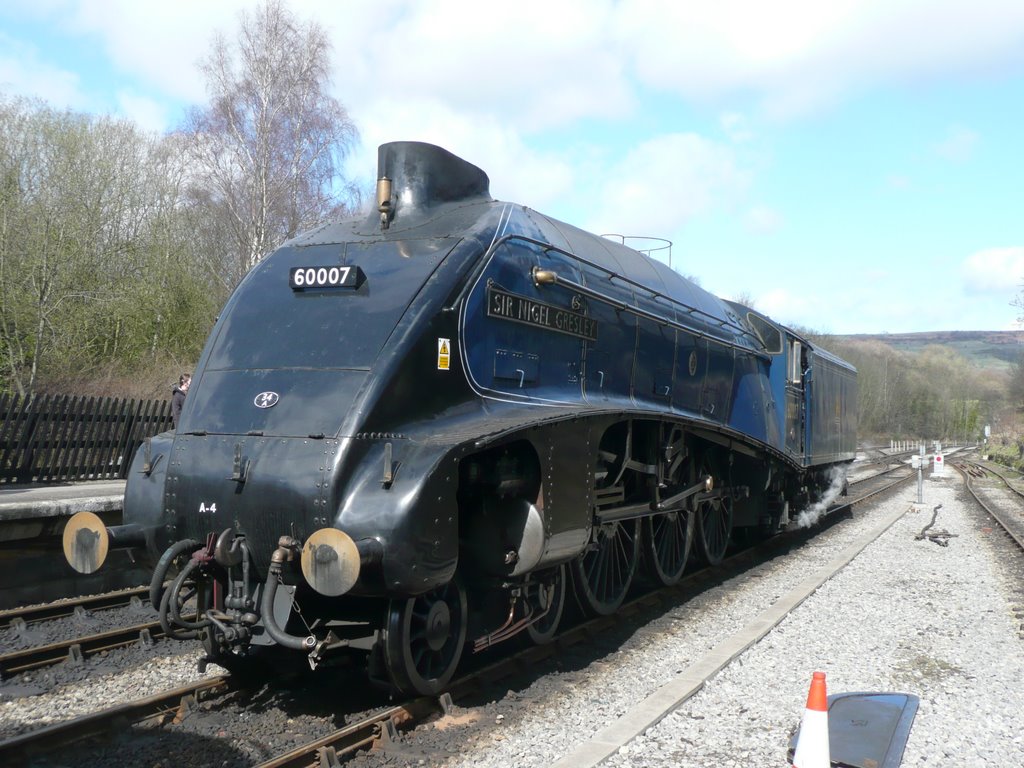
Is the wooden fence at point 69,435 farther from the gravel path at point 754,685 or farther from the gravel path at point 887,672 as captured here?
the gravel path at point 887,672

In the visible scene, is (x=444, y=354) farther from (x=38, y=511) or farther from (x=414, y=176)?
(x=38, y=511)

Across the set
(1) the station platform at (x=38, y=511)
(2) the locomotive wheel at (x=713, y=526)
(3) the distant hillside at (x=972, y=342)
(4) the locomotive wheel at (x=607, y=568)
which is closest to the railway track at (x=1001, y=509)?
(2) the locomotive wheel at (x=713, y=526)

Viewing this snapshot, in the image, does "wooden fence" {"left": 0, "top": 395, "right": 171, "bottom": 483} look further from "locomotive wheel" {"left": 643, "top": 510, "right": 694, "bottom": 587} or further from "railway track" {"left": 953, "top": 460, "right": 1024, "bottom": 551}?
"railway track" {"left": 953, "top": 460, "right": 1024, "bottom": 551}

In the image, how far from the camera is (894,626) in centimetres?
760

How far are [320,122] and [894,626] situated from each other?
784 inches

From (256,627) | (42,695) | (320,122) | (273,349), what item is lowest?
(42,695)

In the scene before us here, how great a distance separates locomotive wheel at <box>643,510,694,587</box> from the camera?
8258 mm

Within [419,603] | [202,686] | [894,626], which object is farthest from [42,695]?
[894,626]

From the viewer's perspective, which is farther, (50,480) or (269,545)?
(50,480)

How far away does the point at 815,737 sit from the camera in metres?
3.63

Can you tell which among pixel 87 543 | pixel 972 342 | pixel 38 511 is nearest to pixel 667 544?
pixel 87 543

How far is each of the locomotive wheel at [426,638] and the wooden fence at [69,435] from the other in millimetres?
8450

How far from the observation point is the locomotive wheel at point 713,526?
9578 millimetres

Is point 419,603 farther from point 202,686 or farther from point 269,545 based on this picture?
point 202,686
